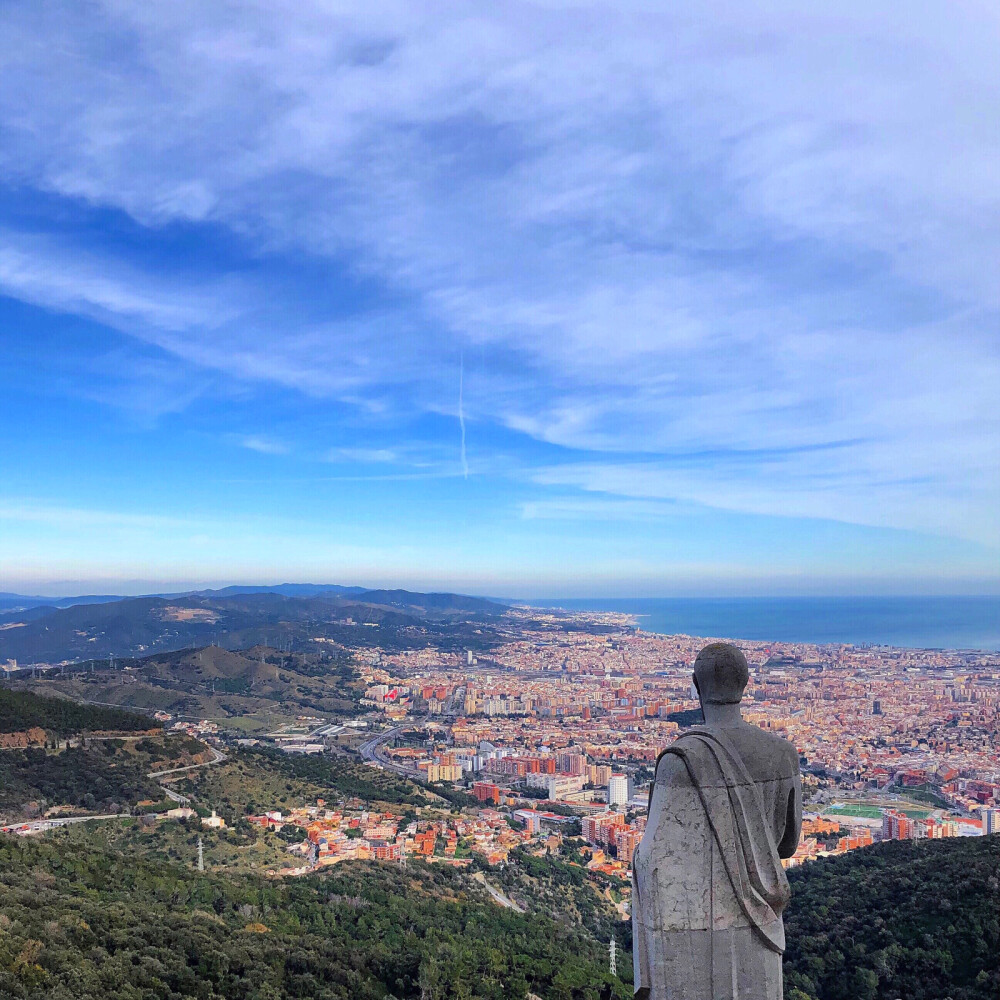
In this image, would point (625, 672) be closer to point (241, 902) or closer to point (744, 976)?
point (241, 902)

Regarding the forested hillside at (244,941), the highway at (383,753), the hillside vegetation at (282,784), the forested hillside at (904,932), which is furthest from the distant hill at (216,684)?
the forested hillside at (904,932)

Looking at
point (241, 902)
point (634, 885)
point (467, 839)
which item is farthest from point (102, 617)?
point (634, 885)

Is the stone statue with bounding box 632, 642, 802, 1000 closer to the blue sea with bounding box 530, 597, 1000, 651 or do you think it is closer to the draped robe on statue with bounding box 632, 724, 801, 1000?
the draped robe on statue with bounding box 632, 724, 801, 1000

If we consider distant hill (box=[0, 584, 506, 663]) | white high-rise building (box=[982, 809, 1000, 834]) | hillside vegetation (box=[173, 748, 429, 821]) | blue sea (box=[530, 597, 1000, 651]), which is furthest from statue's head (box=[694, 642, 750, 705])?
blue sea (box=[530, 597, 1000, 651])

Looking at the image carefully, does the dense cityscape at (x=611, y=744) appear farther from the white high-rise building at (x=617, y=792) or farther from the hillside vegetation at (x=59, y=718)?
the hillside vegetation at (x=59, y=718)

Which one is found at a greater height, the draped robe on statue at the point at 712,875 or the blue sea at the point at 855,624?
the draped robe on statue at the point at 712,875

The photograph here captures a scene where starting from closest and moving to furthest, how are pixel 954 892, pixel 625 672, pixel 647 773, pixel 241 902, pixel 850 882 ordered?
pixel 954 892 < pixel 241 902 < pixel 850 882 < pixel 647 773 < pixel 625 672
